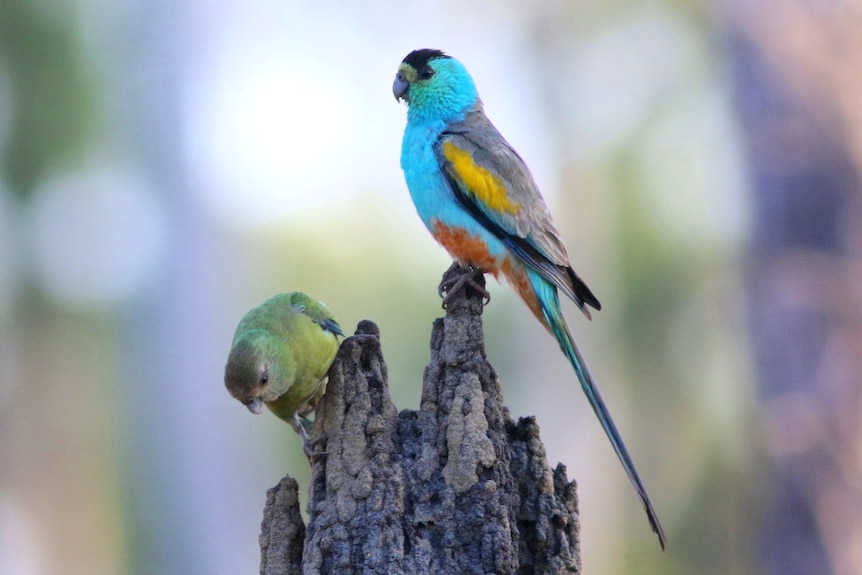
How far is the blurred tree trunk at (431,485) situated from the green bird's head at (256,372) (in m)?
0.48

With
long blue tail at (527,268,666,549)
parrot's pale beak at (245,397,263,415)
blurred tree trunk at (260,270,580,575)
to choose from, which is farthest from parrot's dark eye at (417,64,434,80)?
parrot's pale beak at (245,397,263,415)

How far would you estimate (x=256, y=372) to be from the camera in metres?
5.28

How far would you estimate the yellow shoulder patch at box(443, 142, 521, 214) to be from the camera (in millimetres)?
6273

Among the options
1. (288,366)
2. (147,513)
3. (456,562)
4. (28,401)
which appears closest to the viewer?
(456,562)

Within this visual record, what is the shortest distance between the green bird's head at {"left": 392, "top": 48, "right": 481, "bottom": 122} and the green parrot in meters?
1.83

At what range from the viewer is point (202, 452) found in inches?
616

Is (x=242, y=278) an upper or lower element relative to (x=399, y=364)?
lower

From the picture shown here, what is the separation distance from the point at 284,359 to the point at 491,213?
1.70 meters

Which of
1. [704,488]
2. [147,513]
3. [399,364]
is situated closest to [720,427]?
[704,488]

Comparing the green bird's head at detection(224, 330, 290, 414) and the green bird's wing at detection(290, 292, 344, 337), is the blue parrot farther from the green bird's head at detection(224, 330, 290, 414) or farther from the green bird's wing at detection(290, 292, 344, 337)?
the green bird's head at detection(224, 330, 290, 414)

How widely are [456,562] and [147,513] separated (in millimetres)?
13546

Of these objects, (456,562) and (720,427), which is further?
(720,427)

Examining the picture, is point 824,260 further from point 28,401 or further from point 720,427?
point 28,401

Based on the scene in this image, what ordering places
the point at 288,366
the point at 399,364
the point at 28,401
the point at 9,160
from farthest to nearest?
the point at 399,364
the point at 9,160
the point at 28,401
the point at 288,366
